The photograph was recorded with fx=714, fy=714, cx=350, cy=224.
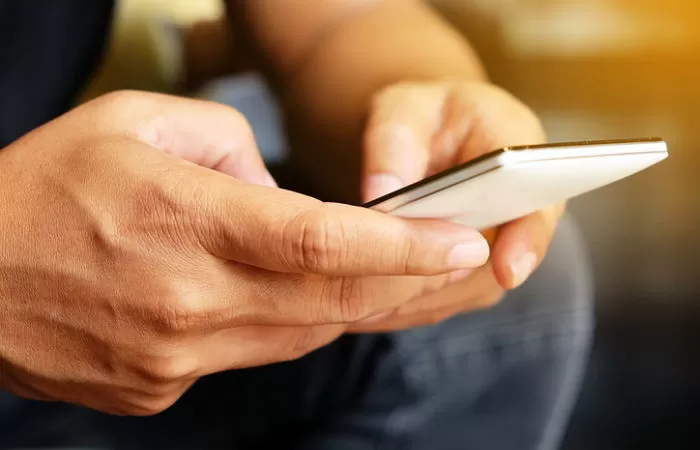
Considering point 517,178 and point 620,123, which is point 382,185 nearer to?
point 517,178

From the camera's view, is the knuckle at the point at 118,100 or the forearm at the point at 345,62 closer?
the knuckle at the point at 118,100

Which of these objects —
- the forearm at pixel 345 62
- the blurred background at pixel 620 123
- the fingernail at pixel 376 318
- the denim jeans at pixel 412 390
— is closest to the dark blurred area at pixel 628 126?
the blurred background at pixel 620 123

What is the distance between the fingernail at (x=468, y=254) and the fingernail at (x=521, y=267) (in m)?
0.07

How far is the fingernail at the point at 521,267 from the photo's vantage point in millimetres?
410

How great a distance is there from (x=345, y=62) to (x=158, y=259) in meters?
0.36

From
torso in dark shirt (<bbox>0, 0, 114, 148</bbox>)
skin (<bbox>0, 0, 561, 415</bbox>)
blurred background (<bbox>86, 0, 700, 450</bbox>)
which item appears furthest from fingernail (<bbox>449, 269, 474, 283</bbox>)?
blurred background (<bbox>86, 0, 700, 450</bbox>)

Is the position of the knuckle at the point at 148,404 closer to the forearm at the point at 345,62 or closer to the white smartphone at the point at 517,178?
the white smartphone at the point at 517,178

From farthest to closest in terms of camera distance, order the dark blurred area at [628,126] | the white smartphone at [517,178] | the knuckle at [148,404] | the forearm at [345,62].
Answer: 1. the dark blurred area at [628,126]
2. the forearm at [345,62]
3. the knuckle at [148,404]
4. the white smartphone at [517,178]

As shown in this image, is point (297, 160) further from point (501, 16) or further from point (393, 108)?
point (501, 16)

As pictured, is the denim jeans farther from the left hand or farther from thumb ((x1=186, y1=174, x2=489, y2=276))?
thumb ((x1=186, y1=174, x2=489, y2=276))

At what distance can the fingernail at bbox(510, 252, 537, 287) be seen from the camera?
0.41m

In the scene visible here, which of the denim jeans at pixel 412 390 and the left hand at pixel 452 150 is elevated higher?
the left hand at pixel 452 150

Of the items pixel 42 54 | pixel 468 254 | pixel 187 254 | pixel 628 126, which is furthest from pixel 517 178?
pixel 628 126

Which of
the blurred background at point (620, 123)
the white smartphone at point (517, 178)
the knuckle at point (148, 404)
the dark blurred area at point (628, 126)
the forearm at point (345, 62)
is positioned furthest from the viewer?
the dark blurred area at point (628, 126)
